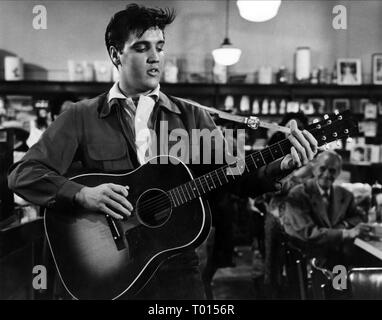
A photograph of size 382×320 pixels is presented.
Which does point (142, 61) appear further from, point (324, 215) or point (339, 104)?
point (339, 104)

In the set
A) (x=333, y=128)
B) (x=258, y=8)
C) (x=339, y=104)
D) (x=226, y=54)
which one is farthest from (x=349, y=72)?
(x=333, y=128)

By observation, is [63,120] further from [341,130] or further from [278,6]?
[278,6]

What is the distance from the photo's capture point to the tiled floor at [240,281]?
3127 mm

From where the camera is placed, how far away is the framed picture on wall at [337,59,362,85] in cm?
420

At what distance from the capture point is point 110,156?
143 centimetres

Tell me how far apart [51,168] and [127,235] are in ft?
1.19

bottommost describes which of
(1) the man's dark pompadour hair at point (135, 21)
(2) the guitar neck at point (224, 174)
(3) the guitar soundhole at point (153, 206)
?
(3) the guitar soundhole at point (153, 206)

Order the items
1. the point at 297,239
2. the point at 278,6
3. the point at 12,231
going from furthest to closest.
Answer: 1. the point at 297,239
2. the point at 278,6
3. the point at 12,231

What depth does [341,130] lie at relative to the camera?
53.1 inches

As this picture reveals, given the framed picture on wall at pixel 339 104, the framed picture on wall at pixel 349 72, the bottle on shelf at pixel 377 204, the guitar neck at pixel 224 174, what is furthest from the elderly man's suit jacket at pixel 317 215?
the framed picture on wall at pixel 339 104

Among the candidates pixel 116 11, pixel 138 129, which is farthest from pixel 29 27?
pixel 138 129

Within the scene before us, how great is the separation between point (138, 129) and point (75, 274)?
55 cm

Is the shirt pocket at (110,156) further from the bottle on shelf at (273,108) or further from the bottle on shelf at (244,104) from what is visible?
the bottle on shelf at (244,104)

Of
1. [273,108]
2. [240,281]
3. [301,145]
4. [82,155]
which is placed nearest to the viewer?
[301,145]
